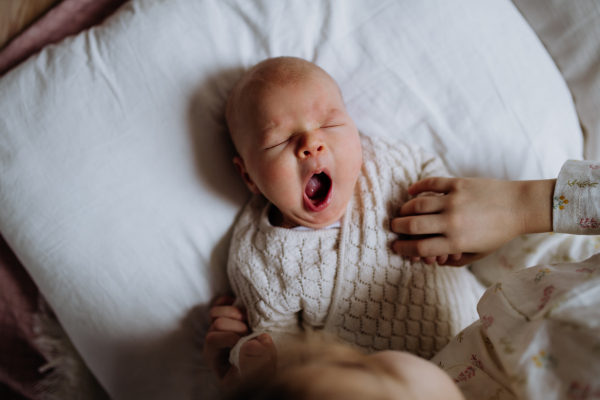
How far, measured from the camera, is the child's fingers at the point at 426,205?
82 cm

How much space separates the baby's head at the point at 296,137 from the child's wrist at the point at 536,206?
0.37m

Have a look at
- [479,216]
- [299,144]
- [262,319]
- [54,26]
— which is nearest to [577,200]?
[479,216]

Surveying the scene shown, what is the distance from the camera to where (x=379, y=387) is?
17.6 inches

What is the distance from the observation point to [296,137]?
2.58 ft

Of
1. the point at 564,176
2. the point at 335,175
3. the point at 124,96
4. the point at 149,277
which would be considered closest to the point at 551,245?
the point at 564,176

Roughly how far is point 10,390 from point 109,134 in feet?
3.00

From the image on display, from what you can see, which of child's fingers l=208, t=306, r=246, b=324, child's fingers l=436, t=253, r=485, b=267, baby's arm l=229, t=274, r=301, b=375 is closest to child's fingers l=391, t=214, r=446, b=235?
child's fingers l=436, t=253, r=485, b=267

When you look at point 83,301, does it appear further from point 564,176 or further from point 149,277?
point 564,176

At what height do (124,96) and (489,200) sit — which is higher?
(124,96)

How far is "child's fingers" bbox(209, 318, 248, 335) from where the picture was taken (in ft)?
2.97

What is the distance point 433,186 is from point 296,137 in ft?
1.14

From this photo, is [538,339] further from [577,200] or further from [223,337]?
[223,337]

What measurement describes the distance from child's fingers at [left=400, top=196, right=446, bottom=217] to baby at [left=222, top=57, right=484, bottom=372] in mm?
50

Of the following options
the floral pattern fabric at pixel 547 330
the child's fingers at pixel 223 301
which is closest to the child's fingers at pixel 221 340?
the child's fingers at pixel 223 301
